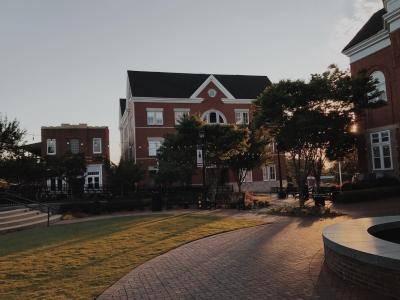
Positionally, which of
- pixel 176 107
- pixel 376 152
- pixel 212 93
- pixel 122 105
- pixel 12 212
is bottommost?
pixel 12 212

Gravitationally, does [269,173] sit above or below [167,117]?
below

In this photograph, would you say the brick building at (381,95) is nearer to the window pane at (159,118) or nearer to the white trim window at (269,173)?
the white trim window at (269,173)

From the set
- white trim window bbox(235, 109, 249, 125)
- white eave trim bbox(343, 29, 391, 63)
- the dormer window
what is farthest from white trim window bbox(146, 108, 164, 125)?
white eave trim bbox(343, 29, 391, 63)

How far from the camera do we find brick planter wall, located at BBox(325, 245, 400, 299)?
239 inches

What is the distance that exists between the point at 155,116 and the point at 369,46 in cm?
2520

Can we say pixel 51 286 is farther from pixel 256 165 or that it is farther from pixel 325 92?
pixel 256 165

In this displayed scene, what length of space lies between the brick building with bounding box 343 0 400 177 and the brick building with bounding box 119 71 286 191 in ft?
51.1

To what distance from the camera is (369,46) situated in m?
31.6

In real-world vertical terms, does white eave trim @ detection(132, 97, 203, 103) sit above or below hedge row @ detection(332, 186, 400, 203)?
above

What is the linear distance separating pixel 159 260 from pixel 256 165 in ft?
90.3

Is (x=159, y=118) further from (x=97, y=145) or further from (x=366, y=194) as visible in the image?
(x=366, y=194)

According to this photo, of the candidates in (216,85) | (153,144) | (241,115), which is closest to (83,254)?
(153,144)

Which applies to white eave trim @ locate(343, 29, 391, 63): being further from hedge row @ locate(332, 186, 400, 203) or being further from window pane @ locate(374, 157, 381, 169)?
hedge row @ locate(332, 186, 400, 203)

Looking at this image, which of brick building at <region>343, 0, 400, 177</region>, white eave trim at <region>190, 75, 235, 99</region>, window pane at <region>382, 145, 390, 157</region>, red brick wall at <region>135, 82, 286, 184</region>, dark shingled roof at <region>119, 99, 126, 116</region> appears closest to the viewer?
brick building at <region>343, 0, 400, 177</region>
